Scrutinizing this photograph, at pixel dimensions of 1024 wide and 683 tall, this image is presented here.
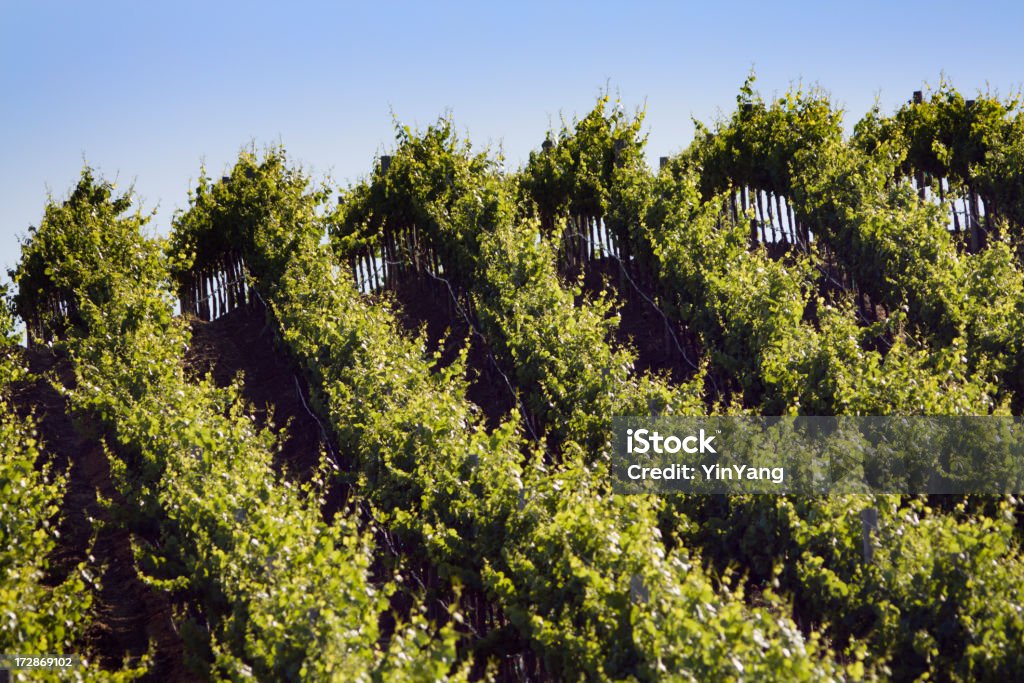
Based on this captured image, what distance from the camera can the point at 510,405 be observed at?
623 inches

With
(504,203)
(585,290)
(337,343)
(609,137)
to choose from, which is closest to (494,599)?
(337,343)

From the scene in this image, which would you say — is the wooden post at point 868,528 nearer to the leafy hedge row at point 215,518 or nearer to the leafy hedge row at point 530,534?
the leafy hedge row at point 530,534

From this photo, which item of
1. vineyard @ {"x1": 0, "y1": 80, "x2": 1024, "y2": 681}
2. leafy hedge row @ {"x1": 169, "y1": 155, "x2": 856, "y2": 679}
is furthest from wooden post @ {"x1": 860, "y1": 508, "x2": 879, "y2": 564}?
leafy hedge row @ {"x1": 169, "y1": 155, "x2": 856, "y2": 679}

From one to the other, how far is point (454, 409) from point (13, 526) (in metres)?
4.40

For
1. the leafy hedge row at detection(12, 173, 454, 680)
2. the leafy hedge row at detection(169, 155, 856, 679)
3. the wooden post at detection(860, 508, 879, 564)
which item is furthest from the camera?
the wooden post at detection(860, 508, 879, 564)

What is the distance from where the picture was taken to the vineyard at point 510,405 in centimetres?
788

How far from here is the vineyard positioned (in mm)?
7883

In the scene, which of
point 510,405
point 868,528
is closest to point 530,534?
point 868,528

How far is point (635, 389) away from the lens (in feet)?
40.1

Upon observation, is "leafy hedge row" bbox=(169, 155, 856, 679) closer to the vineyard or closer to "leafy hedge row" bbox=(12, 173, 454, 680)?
the vineyard

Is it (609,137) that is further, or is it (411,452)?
(609,137)

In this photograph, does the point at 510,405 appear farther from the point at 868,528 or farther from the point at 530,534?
the point at 868,528

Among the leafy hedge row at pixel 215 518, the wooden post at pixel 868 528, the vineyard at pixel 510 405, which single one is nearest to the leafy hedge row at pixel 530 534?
the vineyard at pixel 510 405

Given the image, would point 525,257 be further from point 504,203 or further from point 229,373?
point 229,373
